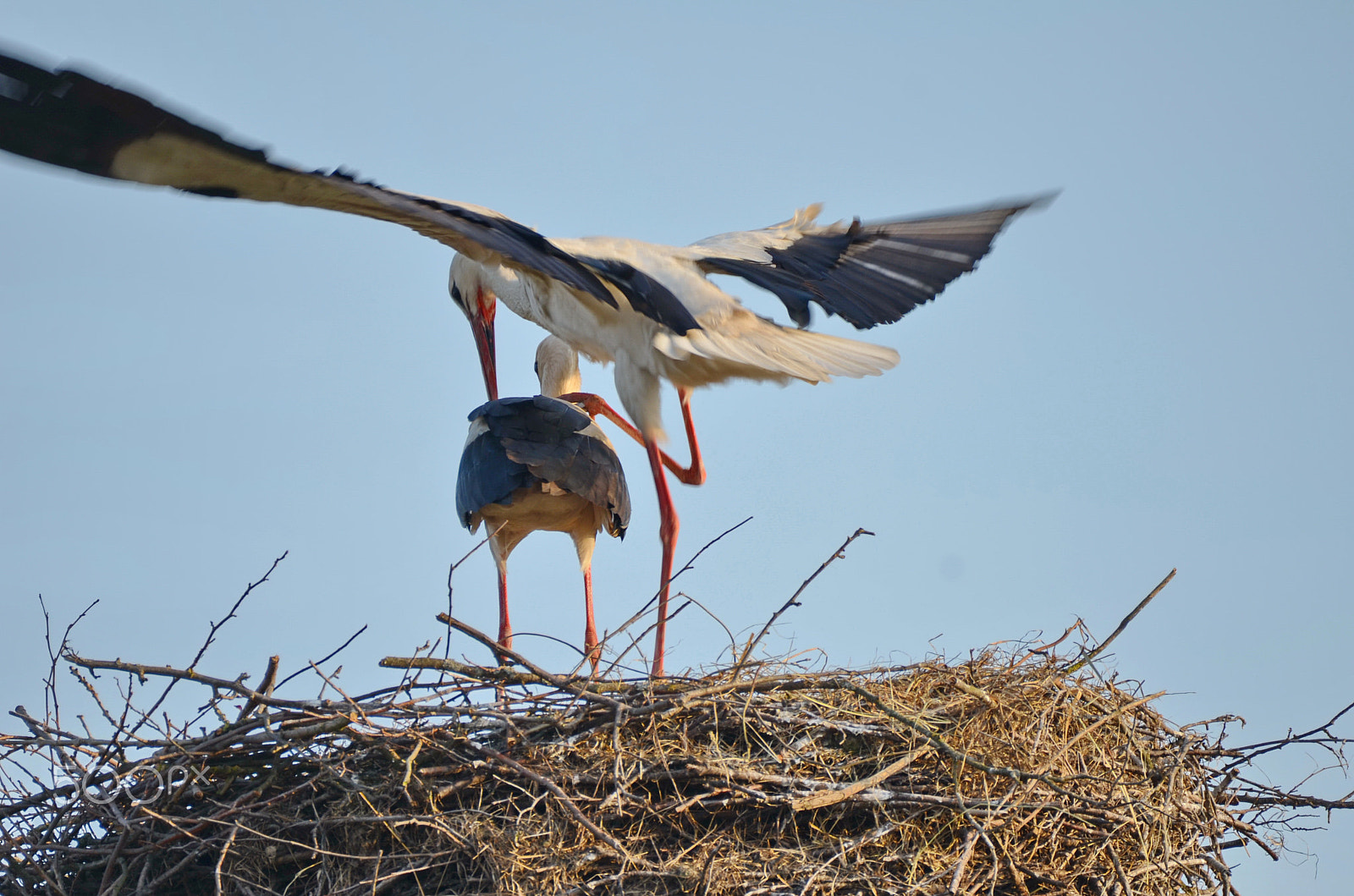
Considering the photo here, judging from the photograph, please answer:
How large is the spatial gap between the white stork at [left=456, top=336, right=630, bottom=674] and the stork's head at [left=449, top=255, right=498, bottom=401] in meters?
1.26

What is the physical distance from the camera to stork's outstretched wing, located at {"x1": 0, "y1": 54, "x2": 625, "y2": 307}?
11.7 ft

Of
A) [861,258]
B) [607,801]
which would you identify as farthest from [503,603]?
[607,801]

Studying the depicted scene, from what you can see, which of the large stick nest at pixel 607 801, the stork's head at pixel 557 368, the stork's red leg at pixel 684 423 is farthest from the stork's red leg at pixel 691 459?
the large stick nest at pixel 607 801

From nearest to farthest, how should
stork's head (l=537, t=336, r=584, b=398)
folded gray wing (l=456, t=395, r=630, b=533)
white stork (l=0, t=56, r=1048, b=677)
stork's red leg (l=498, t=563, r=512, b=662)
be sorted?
white stork (l=0, t=56, r=1048, b=677)
folded gray wing (l=456, t=395, r=630, b=533)
stork's red leg (l=498, t=563, r=512, b=662)
stork's head (l=537, t=336, r=584, b=398)

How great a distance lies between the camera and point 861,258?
6105 millimetres

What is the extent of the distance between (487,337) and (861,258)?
7.11 ft

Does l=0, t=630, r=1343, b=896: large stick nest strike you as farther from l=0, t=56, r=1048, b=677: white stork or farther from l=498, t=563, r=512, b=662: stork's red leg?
l=498, t=563, r=512, b=662: stork's red leg

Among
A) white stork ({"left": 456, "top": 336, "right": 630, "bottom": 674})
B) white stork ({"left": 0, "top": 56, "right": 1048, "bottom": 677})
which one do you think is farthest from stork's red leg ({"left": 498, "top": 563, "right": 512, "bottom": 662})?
white stork ({"left": 0, "top": 56, "right": 1048, "bottom": 677})

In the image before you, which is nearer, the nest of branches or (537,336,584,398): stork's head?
the nest of branches

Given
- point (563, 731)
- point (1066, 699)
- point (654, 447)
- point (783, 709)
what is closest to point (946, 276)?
point (654, 447)

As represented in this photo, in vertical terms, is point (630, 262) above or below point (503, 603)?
above

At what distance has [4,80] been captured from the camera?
138 inches

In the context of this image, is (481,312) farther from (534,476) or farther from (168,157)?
(168,157)

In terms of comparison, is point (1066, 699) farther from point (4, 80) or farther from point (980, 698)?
point (4, 80)
